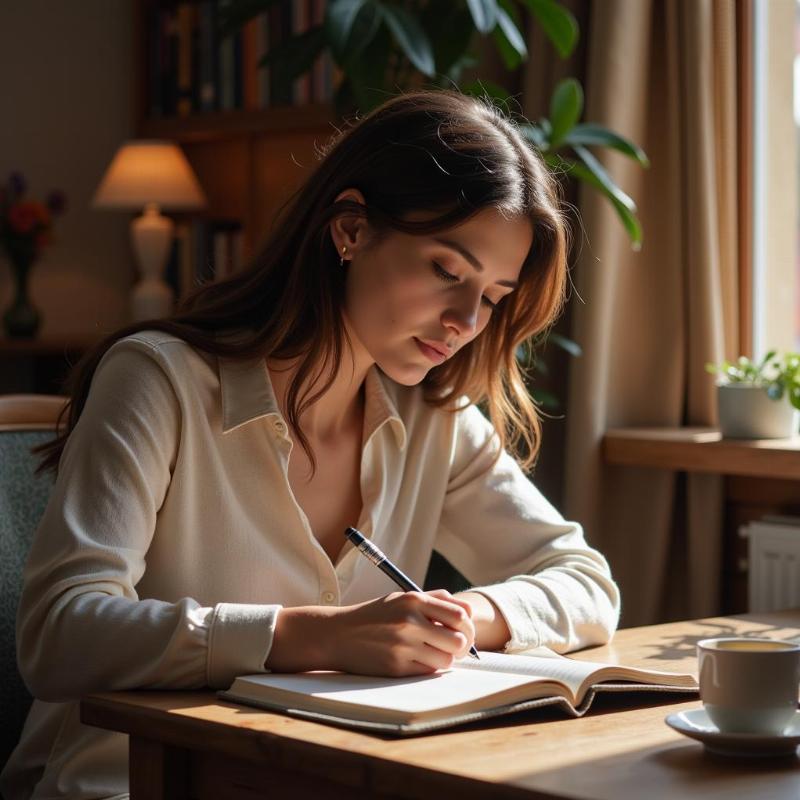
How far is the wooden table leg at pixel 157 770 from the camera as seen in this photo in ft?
3.67

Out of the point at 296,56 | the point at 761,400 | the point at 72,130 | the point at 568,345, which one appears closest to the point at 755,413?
the point at 761,400

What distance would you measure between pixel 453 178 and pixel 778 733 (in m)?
0.71

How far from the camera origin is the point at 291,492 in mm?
1495

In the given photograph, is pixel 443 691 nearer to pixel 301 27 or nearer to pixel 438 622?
pixel 438 622

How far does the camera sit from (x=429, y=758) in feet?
3.16

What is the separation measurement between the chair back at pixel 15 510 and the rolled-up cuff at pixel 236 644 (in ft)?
1.63

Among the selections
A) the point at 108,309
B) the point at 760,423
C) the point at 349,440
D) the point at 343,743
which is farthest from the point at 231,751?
the point at 108,309

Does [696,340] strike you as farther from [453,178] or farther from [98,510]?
[98,510]

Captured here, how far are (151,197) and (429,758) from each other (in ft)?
9.58

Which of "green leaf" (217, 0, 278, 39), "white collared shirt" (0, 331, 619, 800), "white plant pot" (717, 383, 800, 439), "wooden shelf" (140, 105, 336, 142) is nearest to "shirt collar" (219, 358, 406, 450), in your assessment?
"white collared shirt" (0, 331, 619, 800)

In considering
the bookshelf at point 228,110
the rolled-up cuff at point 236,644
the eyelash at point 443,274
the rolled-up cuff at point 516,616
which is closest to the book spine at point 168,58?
the bookshelf at point 228,110

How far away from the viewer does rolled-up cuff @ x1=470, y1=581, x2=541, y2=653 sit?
1400mm

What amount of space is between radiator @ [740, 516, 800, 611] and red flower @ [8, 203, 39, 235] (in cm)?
239

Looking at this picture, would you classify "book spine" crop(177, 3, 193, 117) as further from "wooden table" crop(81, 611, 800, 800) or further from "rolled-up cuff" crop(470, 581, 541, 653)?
"wooden table" crop(81, 611, 800, 800)
